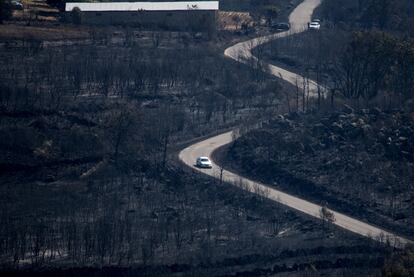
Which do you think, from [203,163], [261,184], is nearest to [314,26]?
[203,163]

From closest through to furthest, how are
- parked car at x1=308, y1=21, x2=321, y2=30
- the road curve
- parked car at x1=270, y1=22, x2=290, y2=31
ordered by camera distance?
the road curve
parked car at x1=308, y1=21, x2=321, y2=30
parked car at x1=270, y1=22, x2=290, y2=31

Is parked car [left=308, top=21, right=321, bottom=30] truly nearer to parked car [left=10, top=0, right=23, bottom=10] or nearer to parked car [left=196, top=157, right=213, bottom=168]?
parked car [left=10, top=0, right=23, bottom=10]

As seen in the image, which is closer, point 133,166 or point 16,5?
point 133,166

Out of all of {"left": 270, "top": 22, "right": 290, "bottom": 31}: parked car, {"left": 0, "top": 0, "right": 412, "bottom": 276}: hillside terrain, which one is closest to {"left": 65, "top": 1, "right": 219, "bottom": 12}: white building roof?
{"left": 0, "top": 0, "right": 412, "bottom": 276}: hillside terrain

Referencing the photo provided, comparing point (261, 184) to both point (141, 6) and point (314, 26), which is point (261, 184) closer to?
point (141, 6)

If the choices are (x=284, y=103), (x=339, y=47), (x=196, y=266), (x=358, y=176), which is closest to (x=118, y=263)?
(x=196, y=266)

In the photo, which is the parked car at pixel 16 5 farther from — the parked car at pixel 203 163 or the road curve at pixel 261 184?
the parked car at pixel 203 163
